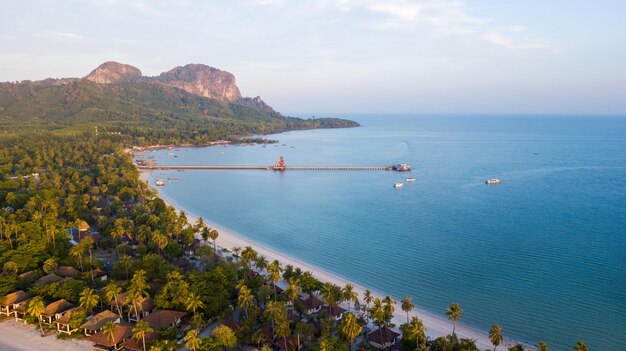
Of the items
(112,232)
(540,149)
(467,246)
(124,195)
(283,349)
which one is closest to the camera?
(283,349)

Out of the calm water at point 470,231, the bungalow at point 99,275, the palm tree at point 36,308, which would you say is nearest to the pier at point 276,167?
the calm water at point 470,231

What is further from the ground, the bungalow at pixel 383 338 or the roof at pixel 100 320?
the roof at pixel 100 320

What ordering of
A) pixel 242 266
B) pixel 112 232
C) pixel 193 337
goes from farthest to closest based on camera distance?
pixel 112 232
pixel 242 266
pixel 193 337

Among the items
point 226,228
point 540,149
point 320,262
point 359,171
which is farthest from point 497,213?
point 540,149

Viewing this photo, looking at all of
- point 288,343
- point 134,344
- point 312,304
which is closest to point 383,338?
point 288,343

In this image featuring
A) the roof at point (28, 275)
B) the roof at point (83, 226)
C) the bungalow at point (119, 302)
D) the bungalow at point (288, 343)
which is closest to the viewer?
the bungalow at point (288, 343)

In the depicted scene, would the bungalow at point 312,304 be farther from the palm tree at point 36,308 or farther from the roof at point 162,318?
the palm tree at point 36,308

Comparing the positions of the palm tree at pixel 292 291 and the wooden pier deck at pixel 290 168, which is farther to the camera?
the wooden pier deck at pixel 290 168

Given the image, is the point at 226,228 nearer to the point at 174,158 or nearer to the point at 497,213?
the point at 497,213
